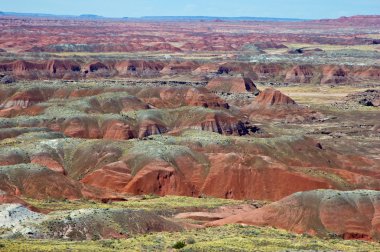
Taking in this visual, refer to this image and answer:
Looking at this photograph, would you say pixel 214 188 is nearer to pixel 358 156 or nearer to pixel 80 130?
pixel 358 156

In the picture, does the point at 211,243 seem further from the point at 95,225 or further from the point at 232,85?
the point at 232,85

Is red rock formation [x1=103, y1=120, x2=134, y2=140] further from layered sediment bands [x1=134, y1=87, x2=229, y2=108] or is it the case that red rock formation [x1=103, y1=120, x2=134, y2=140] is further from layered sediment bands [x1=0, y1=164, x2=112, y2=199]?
layered sediment bands [x1=0, y1=164, x2=112, y2=199]

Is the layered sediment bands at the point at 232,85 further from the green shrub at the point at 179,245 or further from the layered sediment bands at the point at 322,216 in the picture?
the green shrub at the point at 179,245

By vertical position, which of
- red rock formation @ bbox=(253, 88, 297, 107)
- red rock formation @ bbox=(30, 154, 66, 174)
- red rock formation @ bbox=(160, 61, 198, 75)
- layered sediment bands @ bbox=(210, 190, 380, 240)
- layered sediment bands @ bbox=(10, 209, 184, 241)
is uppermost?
layered sediment bands @ bbox=(10, 209, 184, 241)

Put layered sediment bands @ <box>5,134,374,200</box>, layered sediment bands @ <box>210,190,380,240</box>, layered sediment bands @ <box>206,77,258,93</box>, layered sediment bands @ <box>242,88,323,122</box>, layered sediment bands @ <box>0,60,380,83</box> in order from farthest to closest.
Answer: layered sediment bands @ <box>0,60,380,83</box> < layered sediment bands @ <box>206,77,258,93</box> < layered sediment bands @ <box>242,88,323,122</box> < layered sediment bands @ <box>5,134,374,200</box> < layered sediment bands @ <box>210,190,380,240</box>

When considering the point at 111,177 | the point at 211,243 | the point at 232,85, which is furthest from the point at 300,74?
the point at 211,243

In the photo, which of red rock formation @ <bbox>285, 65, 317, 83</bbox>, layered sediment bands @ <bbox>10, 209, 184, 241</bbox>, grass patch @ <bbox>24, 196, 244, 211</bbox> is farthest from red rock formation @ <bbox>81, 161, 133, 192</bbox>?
red rock formation @ <bbox>285, 65, 317, 83</bbox>

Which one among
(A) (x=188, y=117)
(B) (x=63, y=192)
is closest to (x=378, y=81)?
(A) (x=188, y=117)
